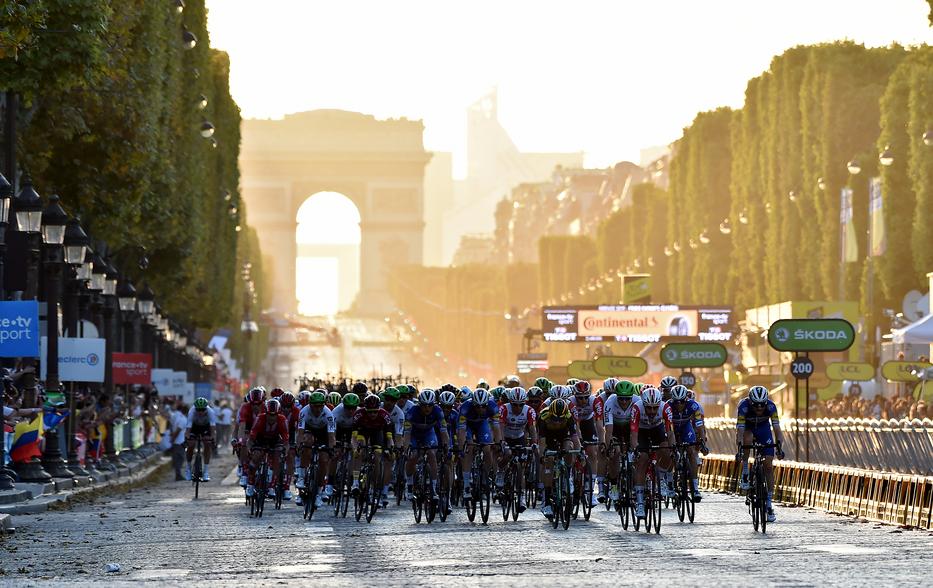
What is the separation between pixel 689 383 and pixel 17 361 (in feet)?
56.8

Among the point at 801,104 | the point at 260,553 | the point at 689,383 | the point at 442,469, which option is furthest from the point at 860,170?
the point at 260,553

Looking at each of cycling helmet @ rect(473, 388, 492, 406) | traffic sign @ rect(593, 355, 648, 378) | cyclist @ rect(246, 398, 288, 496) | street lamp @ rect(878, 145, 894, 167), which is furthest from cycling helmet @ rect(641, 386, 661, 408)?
street lamp @ rect(878, 145, 894, 167)

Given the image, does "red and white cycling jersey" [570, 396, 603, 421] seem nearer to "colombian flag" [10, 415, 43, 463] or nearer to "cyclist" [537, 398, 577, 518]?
"cyclist" [537, 398, 577, 518]

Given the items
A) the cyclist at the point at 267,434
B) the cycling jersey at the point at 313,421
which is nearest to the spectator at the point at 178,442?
the cyclist at the point at 267,434

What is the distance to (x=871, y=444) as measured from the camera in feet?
104

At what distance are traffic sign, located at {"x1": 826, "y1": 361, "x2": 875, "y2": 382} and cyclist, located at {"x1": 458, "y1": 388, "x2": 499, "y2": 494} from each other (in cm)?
3075

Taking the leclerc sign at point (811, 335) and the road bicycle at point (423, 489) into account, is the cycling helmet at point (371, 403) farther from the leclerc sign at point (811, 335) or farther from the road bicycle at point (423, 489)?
the leclerc sign at point (811, 335)

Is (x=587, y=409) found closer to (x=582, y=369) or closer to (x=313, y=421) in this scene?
(x=313, y=421)

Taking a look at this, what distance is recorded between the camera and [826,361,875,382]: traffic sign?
56688 millimetres

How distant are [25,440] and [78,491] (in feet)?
3.60

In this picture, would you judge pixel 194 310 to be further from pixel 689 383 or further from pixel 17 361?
pixel 17 361

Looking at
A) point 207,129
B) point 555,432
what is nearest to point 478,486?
point 555,432

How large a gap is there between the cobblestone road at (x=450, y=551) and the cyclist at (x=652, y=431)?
0.73m

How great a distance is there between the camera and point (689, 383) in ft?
167
